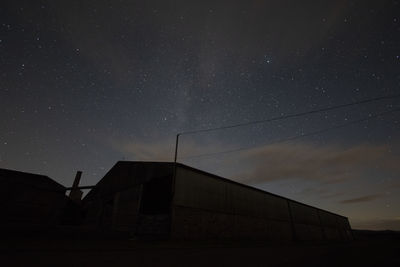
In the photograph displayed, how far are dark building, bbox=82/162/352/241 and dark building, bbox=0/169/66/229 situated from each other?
15.1 feet

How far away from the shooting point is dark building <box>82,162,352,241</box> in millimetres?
14914

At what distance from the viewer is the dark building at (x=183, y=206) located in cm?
1491

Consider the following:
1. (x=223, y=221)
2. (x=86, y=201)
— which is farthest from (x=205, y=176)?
(x=86, y=201)

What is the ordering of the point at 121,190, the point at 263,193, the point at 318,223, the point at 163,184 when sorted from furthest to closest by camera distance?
1. the point at 318,223
2. the point at 263,193
3. the point at 121,190
4. the point at 163,184

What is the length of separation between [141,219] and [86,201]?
16.3 m

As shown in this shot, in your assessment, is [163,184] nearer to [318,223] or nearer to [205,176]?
[205,176]

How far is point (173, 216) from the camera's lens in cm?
1411

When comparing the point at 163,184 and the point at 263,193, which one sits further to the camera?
the point at 263,193

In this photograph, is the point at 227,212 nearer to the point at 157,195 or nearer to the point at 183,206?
the point at 183,206

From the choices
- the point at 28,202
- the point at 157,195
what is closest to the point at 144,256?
the point at 157,195

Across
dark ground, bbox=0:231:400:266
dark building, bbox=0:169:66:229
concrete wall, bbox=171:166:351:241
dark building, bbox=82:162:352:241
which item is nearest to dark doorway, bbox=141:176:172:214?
dark building, bbox=82:162:352:241

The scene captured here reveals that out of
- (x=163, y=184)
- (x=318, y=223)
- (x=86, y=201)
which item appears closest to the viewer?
(x=163, y=184)

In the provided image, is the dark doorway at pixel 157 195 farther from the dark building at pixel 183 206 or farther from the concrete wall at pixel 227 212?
the concrete wall at pixel 227 212

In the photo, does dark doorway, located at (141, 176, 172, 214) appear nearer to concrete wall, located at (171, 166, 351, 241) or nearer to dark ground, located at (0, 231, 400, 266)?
concrete wall, located at (171, 166, 351, 241)
